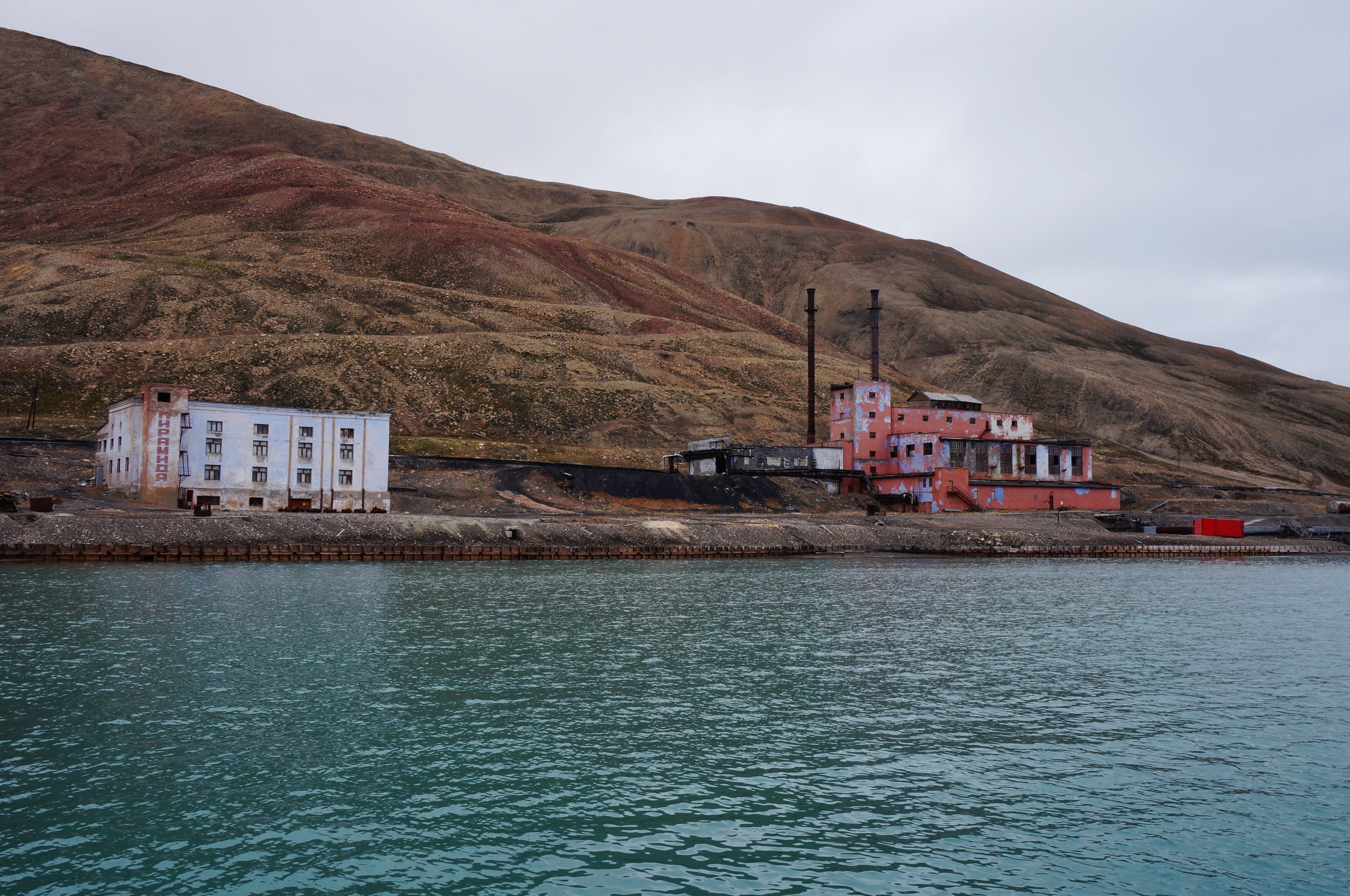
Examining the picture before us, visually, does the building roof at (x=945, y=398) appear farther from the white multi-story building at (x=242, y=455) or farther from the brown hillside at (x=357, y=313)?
the white multi-story building at (x=242, y=455)

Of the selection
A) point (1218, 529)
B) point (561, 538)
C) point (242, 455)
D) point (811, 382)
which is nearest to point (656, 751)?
point (561, 538)

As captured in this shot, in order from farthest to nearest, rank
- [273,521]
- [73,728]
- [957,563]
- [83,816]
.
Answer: [957,563] < [273,521] < [73,728] < [83,816]

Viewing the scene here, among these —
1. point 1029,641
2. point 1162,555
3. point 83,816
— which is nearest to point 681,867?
point 83,816

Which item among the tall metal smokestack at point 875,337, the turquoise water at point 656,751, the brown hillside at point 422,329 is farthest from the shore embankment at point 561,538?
the brown hillside at point 422,329

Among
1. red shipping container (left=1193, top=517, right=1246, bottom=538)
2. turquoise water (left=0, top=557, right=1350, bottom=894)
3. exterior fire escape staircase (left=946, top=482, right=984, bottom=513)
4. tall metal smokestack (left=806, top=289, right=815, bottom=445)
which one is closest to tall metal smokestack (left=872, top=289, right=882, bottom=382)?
tall metal smokestack (left=806, top=289, right=815, bottom=445)

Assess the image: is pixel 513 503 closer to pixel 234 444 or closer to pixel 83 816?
pixel 234 444

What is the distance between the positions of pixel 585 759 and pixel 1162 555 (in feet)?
226

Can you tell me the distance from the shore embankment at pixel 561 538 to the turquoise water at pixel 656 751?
15966 millimetres

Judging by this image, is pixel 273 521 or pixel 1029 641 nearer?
pixel 1029 641

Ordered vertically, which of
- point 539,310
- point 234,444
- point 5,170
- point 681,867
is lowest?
point 681,867

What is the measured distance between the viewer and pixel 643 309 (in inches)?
6407

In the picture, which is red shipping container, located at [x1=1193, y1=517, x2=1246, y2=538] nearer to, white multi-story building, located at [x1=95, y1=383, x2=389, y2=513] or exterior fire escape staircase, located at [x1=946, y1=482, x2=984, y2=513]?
exterior fire escape staircase, located at [x1=946, y1=482, x2=984, y2=513]

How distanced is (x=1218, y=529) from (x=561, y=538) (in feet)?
193

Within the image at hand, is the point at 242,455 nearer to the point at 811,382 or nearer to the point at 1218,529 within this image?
the point at 811,382
